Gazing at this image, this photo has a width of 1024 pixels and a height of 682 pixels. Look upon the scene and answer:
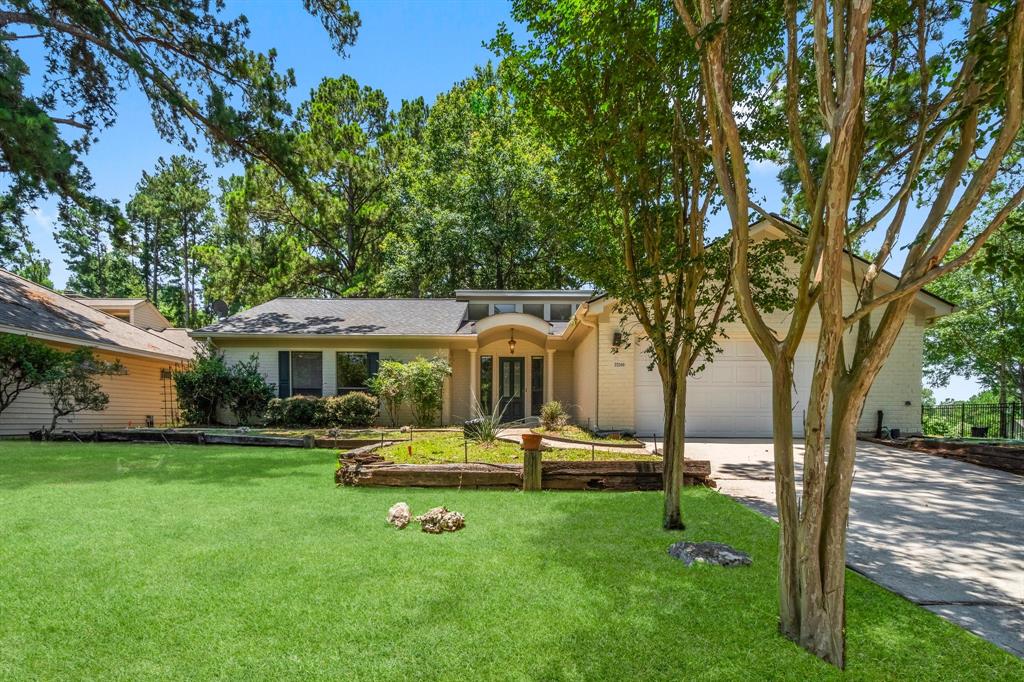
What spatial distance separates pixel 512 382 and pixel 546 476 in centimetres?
932

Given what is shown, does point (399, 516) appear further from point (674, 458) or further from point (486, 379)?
point (486, 379)

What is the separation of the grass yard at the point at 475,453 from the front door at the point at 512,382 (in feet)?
18.7

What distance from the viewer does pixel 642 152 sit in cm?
440

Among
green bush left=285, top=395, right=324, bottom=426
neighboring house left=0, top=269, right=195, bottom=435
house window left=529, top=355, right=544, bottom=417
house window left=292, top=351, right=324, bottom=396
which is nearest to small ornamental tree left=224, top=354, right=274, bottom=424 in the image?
house window left=292, top=351, right=324, bottom=396

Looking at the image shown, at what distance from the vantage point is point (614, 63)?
4.35 metres

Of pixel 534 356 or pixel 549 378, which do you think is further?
pixel 534 356

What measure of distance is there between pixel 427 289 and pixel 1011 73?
931 inches

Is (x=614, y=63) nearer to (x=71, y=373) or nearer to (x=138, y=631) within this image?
(x=138, y=631)

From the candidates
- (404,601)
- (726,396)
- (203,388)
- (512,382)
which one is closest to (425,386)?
(512,382)

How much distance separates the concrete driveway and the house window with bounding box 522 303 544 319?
9.33 meters

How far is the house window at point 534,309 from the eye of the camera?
17172 millimetres

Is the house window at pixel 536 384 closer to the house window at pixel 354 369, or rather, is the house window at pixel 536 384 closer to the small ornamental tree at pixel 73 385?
the house window at pixel 354 369

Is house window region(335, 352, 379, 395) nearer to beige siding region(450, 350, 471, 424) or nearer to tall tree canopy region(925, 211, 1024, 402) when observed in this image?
beige siding region(450, 350, 471, 424)

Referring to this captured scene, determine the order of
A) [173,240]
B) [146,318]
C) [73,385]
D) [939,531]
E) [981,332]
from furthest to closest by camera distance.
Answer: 1. [173,240]
2. [146,318]
3. [981,332]
4. [73,385]
5. [939,531]
